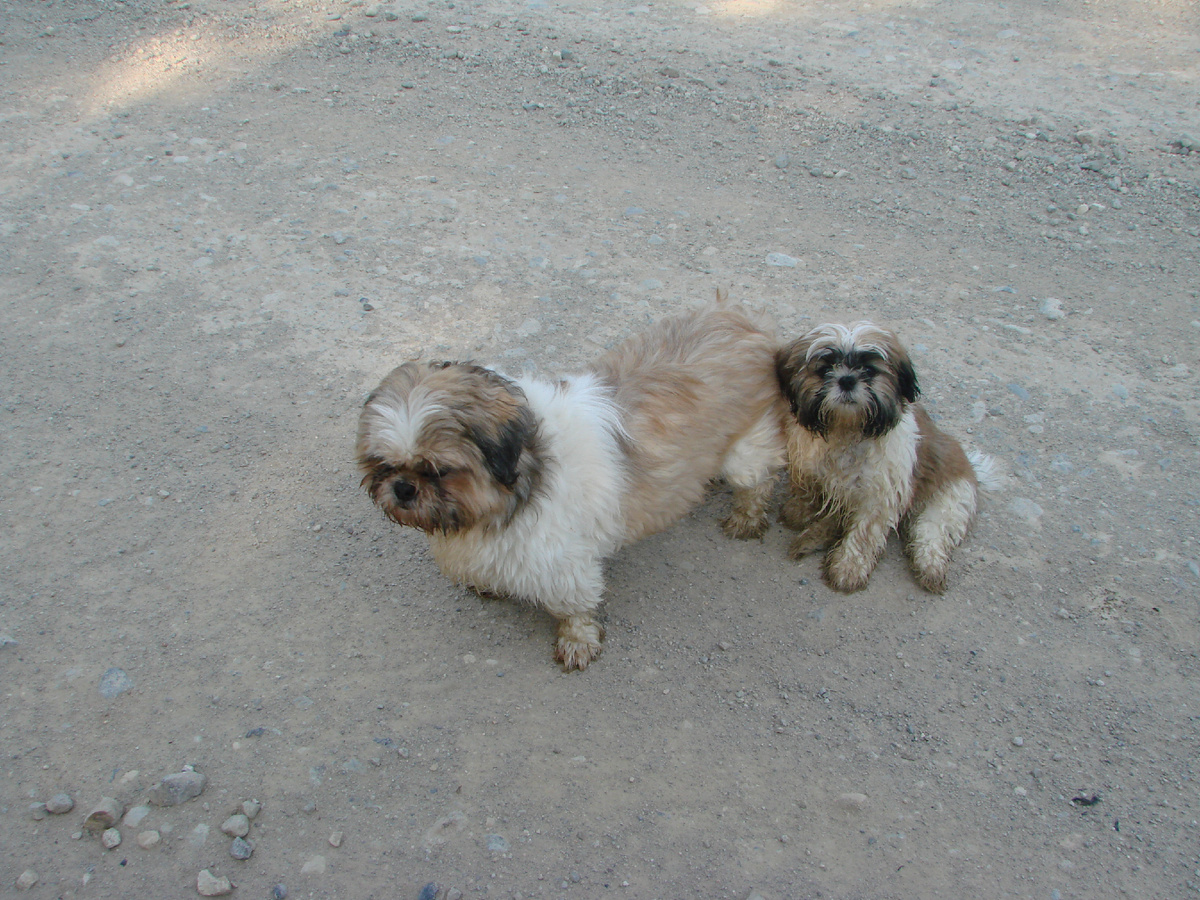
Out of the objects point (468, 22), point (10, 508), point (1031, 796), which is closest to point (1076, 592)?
point (1031, 796)

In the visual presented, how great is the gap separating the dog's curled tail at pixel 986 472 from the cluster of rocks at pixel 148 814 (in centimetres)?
352

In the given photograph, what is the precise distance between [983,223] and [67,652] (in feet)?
19.9

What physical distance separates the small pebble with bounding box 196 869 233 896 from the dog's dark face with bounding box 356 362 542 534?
4.21ft

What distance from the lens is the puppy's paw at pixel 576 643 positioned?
333 cm

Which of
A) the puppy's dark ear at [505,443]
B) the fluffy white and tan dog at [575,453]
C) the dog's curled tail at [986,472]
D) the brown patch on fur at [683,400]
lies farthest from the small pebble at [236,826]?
the dog's curled tail at [986,472]

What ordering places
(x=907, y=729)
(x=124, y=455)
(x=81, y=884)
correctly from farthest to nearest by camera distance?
(x=124, y=455)
(x=907, y=729)
(x=81, y=884)

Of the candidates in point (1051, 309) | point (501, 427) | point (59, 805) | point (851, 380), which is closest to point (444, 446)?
point (501, 427)

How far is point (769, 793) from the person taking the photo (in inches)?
116

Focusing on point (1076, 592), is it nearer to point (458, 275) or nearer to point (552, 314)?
point (552, 314)

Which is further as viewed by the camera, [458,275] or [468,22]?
[468,22]

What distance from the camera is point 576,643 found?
335 cm

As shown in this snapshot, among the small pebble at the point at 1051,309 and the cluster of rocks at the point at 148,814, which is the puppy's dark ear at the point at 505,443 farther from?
the small pebble at the point at 1051,309

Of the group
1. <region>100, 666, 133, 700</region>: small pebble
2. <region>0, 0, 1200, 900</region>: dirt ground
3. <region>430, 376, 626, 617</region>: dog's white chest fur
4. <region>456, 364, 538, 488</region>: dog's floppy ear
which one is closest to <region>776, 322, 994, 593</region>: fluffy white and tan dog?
<region>0, 0, 1200, 900</region>: dirt ground

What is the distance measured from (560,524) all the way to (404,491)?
2.13 ft
